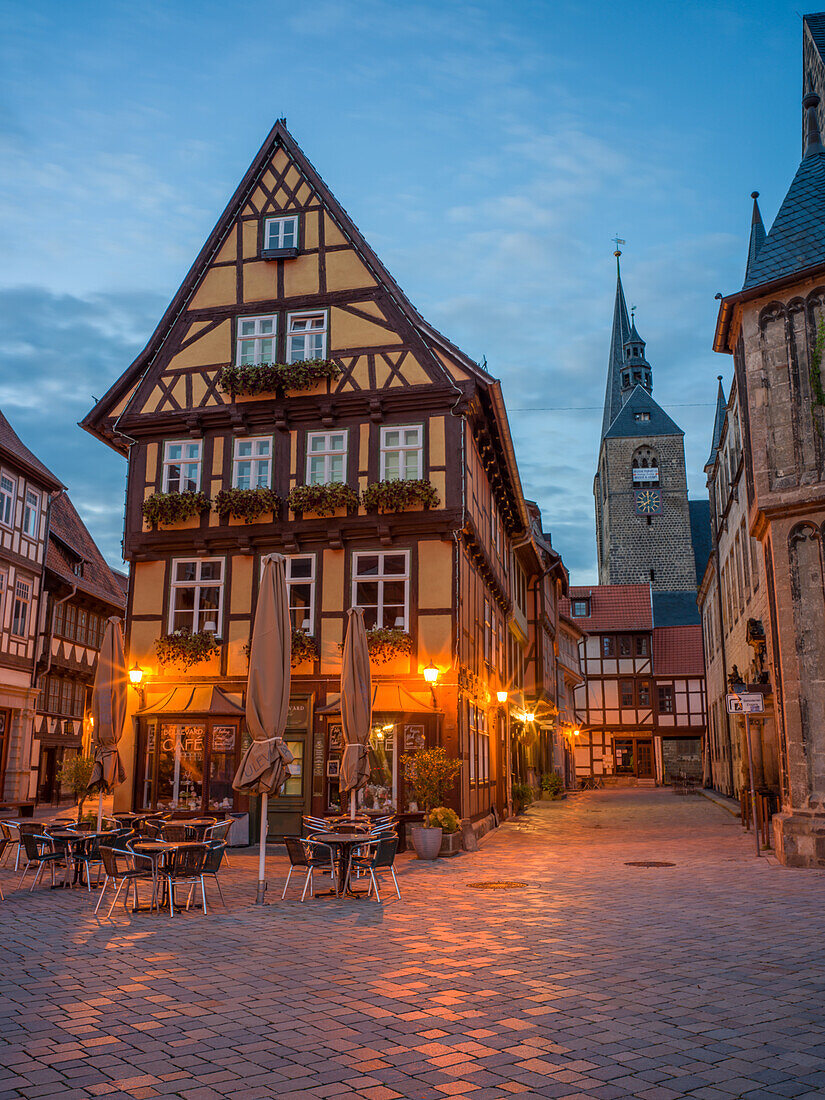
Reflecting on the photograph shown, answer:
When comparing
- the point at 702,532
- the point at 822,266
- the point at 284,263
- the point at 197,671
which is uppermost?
the point at 702,532

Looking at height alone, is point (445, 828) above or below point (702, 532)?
below

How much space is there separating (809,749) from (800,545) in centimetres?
317

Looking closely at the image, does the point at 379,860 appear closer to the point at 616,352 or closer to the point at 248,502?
the point at 248,502

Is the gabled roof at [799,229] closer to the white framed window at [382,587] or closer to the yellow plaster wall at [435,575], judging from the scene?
the yellow plaster wall at [435,575]

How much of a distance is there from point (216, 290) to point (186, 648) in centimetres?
810

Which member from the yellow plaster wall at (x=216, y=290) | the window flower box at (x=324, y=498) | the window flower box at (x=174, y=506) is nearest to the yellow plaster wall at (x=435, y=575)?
the window flower box at (x=324, y=498)

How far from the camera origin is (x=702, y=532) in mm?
79750

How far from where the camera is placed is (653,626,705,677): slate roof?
50.3m

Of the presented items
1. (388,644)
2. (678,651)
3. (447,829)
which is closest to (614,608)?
(678,651)

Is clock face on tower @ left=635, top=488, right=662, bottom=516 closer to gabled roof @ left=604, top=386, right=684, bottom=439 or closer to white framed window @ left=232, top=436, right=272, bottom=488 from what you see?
gabled roof @ left=604, top=386, right=684, bottom=439

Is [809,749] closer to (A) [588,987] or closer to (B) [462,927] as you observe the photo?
(B) [462,927]

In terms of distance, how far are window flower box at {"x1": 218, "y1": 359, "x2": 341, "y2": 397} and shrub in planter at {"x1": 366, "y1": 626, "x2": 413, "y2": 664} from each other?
5455 millimetres

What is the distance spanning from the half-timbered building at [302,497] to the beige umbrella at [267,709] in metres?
5.88

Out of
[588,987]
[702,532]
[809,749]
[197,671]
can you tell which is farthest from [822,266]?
[702,532]
